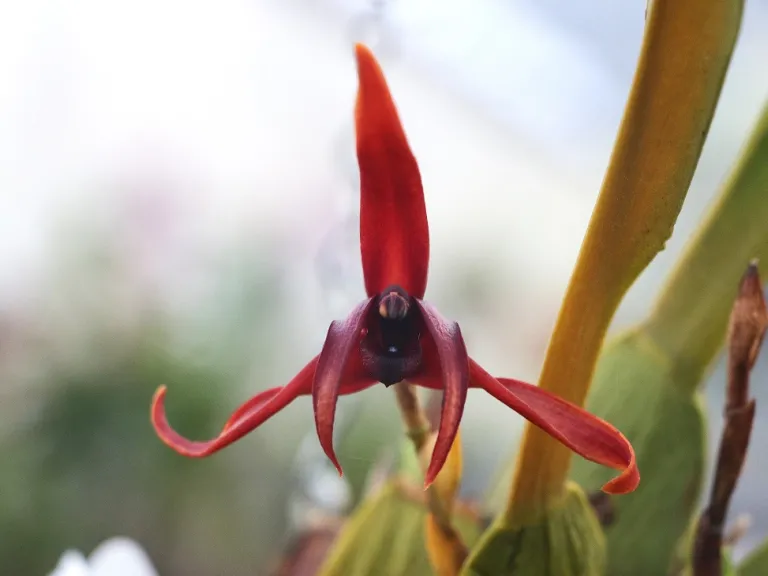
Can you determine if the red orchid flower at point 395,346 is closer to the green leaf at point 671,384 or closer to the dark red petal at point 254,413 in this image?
the dark red petal at point 254,413

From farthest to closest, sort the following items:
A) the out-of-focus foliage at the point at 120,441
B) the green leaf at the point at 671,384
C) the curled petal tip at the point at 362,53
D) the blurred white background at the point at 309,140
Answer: the blurred white background at the point at 309,140
the out-of-focus foliage at the point at 120,441
the green leaf at the point at 671,384
the curled petal tip at the point at 362,53

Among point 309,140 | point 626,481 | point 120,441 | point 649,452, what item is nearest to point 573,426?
point 626,481

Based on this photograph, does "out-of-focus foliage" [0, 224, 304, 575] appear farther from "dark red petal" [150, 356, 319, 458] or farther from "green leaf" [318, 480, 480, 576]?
"dark red petal" [150, 356, 319, 458]

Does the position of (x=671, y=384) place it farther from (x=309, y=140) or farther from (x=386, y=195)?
(x=309, y=140)

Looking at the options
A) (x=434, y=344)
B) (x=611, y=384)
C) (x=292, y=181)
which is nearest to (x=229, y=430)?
(x=434, y=344)

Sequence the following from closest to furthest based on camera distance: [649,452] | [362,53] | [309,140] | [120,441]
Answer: [362,53], [649,452], [120,441], [309,140]

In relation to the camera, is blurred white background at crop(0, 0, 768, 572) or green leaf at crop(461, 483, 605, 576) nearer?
green leaf at crop(461, 483, 605, 576)

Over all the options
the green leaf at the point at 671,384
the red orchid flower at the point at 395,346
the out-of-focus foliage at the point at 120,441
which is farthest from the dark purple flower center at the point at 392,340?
the out-of-focus foliage at the point at 120,441

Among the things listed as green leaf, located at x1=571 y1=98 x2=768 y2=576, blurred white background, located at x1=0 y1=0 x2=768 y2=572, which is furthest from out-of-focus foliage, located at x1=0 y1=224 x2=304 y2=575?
green leaf, located at x1=571 y1=98 x2=768 y2=576
